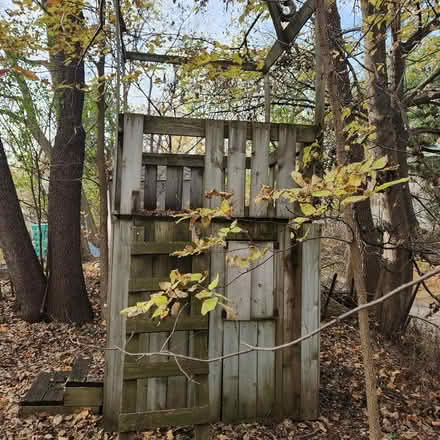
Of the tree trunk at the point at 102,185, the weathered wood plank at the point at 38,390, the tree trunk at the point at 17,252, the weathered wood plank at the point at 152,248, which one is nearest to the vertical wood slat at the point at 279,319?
the weathered wood plank at the point at 152,248

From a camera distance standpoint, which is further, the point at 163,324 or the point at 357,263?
the point at 163,324

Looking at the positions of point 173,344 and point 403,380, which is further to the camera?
point 403,380

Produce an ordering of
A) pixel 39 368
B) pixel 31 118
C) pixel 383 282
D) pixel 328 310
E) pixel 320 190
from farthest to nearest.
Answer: pixel 31 118 → pixel 328 310 → pixel 383 282 → pixel 39 368 → pixel 320 190

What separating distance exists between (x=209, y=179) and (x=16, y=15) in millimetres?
5105

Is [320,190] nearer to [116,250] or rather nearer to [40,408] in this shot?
[116,250]

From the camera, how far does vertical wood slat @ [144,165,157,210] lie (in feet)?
11.1

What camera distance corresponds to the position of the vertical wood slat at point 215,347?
11.4 ft

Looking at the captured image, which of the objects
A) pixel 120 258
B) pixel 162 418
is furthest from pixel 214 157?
pixel 162 418

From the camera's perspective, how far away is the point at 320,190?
1697mm

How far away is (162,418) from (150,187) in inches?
73.9

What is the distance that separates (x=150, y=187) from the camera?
3.41m

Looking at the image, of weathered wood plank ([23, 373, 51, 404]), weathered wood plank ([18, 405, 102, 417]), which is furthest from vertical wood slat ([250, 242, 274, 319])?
weathered wood plank ([23, 373, 51, 404])

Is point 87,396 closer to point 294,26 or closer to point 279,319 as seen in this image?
point 279,319

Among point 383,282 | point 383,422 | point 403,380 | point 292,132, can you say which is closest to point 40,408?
point 383,422
